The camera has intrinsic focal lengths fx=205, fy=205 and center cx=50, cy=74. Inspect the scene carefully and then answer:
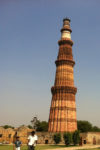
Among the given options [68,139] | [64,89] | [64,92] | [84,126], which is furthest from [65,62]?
[84,126]

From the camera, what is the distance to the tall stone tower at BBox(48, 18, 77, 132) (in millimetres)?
46688

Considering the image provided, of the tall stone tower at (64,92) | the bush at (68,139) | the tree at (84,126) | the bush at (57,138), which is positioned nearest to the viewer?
the bush at (68,139)

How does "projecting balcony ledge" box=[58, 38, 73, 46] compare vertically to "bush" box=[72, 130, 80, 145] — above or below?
above

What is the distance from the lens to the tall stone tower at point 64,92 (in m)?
46.7


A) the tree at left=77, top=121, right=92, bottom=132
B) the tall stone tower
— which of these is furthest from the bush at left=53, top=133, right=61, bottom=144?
the tree at left=77, top=121, right=92, bottom=132

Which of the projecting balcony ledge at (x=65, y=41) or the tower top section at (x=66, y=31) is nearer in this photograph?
the projecting balcony ledge at (x=65, y=41)

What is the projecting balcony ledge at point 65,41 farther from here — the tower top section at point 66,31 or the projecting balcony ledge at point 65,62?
the projecting balcony ledge at point 65,62

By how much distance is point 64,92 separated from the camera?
160ft

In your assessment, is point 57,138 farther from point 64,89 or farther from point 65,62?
point 65,62

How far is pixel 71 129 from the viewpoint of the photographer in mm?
46406

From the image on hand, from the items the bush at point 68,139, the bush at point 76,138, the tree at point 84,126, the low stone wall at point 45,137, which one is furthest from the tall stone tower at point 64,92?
the tree at point 84,126

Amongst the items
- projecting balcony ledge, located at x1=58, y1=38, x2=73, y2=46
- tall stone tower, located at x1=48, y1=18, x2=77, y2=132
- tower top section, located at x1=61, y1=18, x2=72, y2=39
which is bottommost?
tall stone tower, located at x1=48, y1=18, x2=77, y2=132

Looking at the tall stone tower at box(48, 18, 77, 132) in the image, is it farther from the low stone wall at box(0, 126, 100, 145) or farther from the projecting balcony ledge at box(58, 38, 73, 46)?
the low stone wall at box(0, 126, 100, 145)

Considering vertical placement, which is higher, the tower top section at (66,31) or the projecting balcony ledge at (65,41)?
the tower top section at (66,31)
